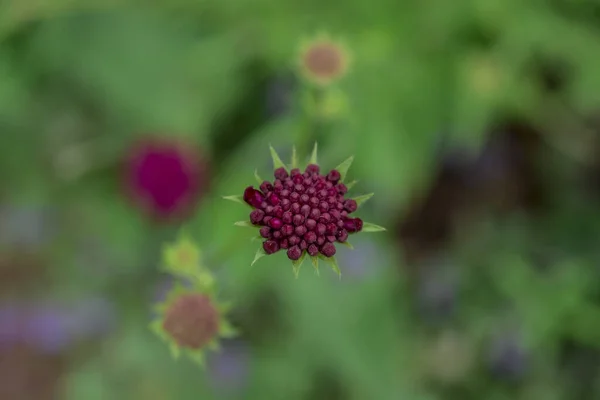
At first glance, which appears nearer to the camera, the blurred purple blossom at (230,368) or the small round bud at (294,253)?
the small round bud at (294,253)

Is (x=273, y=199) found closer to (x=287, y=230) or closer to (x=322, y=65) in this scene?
(x=287, y=230)

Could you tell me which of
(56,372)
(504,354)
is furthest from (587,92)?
(56,372)

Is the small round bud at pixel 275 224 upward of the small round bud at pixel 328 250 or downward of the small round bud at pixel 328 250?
upward

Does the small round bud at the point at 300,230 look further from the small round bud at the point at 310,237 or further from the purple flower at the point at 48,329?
the purple flower at the point at 48,329

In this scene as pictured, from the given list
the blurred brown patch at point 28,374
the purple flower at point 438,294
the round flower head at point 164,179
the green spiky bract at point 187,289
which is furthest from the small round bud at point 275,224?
the blurred brown patch at point 28,374

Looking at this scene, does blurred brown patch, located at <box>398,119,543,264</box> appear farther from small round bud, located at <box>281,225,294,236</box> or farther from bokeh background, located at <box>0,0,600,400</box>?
small round bud, located at <box>281,225,294,236</box>

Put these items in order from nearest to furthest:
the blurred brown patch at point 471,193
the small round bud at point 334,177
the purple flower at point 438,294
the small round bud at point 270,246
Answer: the small round bud at point 270,246, the small round bud at point 334,177, the purple flower at point 438,294, the blurred brown patch at point 471,193
